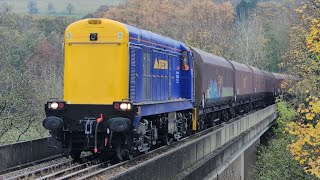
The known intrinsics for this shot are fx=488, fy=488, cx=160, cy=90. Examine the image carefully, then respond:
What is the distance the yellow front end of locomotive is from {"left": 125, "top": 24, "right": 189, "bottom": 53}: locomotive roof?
40 cm

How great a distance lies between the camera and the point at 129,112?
40.2 ft

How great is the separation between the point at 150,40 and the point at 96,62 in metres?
2.17

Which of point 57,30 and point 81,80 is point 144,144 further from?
point 57,30

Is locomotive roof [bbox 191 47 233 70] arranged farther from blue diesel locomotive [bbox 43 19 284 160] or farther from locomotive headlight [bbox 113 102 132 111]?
locomotive headlight [bbox 113 102 132 111]

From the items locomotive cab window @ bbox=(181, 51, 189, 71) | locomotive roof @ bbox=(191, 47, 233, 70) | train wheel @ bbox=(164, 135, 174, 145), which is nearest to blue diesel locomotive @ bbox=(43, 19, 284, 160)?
train wheel @ bbox=(164, 135, 174, 145)

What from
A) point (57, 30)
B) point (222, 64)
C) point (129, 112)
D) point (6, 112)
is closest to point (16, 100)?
point (6, 112)

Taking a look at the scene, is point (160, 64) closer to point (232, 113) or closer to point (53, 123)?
point (53, 123)

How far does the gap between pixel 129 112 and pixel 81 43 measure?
8.06 feet

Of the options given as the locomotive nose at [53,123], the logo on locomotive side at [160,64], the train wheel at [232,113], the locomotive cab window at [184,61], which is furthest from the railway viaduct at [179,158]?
the train wheel at [232,113]

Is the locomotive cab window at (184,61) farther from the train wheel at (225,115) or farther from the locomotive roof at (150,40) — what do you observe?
the train wheel at (225,115)

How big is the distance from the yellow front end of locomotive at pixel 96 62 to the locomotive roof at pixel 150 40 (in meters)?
0.40

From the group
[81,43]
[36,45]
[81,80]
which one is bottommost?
[81,80]

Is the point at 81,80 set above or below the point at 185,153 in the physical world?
above

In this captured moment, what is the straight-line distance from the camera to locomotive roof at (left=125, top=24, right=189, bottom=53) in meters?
13.4
